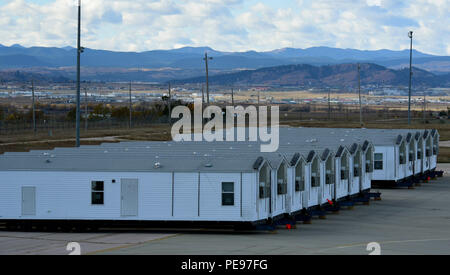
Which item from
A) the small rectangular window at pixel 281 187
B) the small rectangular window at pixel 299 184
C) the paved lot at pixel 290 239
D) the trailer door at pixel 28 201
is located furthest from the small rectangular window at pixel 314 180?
the trailer door at pixel 28 201

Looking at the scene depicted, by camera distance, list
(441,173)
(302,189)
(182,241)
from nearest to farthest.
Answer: (182,241) → (302,189) → (441,173)

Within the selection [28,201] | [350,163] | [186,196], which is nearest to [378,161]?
[350,163]

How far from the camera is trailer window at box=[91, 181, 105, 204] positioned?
30.0m

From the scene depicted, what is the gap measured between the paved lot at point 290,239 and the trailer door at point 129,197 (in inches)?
40.9

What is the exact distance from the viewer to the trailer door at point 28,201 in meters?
30.1

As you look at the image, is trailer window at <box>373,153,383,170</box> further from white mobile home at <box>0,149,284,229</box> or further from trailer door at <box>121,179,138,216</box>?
trailer door at <box>121,179,138,216</box>

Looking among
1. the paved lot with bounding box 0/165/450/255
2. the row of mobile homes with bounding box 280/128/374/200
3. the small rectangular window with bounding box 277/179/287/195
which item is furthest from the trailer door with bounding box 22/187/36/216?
the row of mobile homes with bounding box 280/128/374/200

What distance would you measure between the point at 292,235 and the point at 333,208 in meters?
7.36

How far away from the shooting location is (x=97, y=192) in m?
30.1

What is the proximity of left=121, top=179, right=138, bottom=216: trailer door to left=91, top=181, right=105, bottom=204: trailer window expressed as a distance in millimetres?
779
